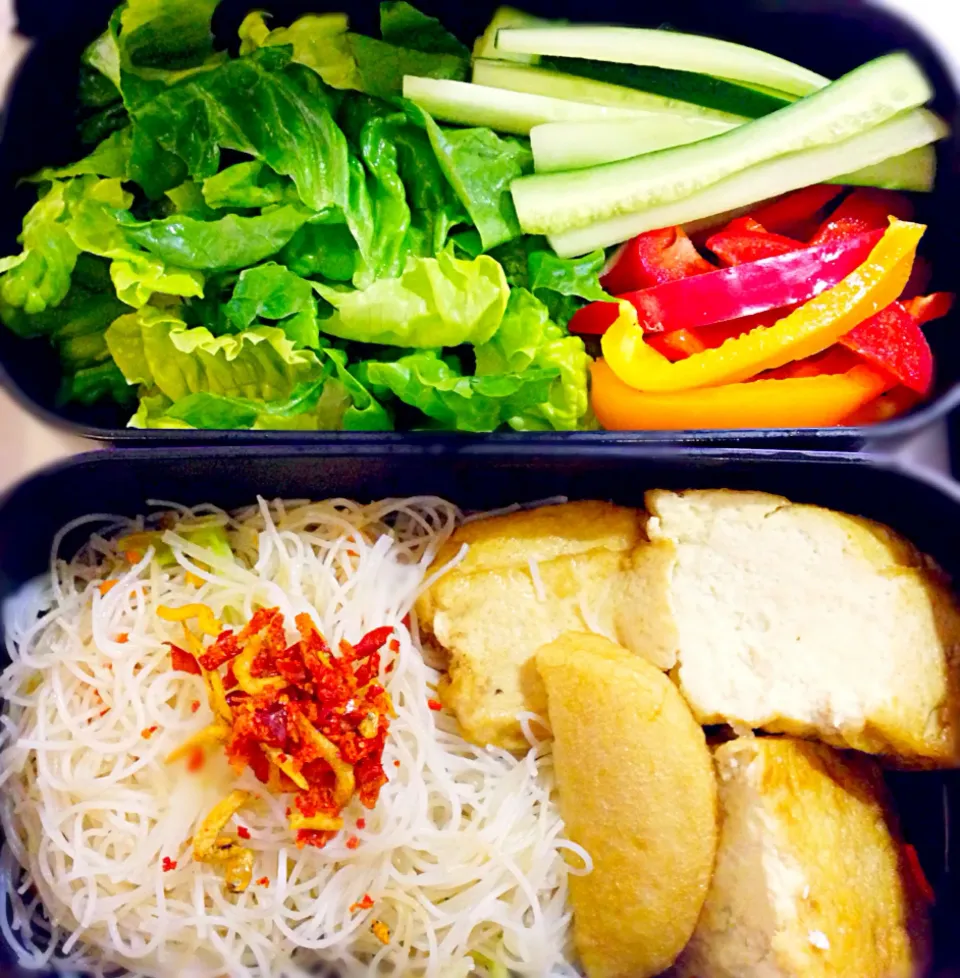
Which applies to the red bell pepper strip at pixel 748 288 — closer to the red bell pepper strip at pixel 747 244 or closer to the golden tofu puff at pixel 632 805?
the red bell pepper strip at pixel 747 244

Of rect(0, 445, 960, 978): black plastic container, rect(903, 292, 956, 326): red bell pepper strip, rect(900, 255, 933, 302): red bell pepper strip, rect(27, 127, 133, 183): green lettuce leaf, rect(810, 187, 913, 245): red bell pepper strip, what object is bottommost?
rect(0, 445, 960, 978): black plastic container

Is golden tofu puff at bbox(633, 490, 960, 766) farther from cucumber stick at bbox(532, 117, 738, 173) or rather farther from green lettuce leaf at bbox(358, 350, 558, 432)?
cucumber stick at bbox(532, 117, 738, 173)

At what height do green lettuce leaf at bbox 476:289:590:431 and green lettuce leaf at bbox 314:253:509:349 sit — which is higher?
green lettuce leaf at bbox 314:253:509:349

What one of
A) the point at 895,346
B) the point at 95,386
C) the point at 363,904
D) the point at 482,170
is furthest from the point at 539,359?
the point at 363,904

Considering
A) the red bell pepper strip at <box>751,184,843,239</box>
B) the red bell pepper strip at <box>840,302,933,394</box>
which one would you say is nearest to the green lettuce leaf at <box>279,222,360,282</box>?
the red bell pepper strip at <box>751,184,843,239</box>

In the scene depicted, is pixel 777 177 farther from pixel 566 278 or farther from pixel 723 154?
pixel 566 278

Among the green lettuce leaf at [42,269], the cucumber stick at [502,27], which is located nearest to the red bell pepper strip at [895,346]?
the cucumber stick at [502,27]

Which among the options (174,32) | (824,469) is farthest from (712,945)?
(174,32)
